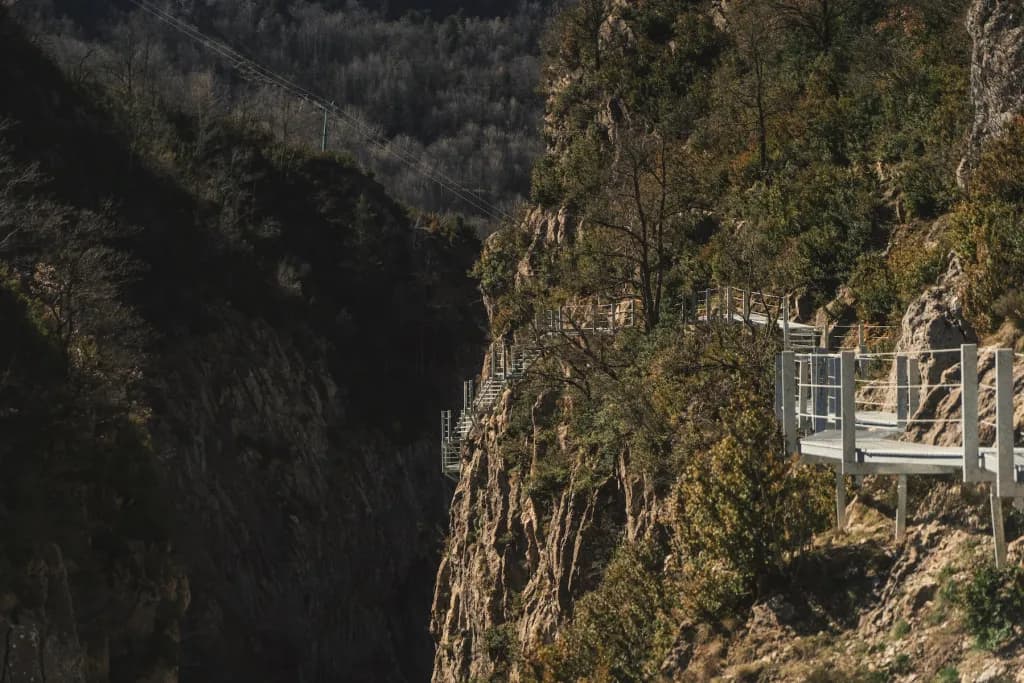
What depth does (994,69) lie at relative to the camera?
20000mm

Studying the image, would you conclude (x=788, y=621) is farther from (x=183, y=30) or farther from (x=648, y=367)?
(x=183, y=30)

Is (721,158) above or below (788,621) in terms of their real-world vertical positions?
above

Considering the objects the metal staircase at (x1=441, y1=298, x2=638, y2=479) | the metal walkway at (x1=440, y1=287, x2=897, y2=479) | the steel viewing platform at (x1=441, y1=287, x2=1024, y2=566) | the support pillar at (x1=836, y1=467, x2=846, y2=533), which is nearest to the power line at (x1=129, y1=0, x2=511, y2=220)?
the metal walkway at (x1=440, y1=287, x2=897, y2=479)

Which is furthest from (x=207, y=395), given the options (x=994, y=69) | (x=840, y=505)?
(x=840, y=505)

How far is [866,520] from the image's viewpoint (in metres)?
15.5

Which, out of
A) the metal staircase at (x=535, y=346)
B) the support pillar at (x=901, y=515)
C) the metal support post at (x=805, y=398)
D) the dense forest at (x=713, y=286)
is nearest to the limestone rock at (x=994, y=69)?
the dense forest at (x=713, y=286)

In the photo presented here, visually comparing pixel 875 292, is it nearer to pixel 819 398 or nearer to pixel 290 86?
pixel 819 398

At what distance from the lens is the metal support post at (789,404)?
48.2 feet

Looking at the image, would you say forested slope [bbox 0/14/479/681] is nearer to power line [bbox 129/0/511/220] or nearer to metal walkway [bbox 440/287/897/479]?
metal walkway [bbox 440/287/897/479]

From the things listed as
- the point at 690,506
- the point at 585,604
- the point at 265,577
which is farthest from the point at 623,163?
the point at 265,577

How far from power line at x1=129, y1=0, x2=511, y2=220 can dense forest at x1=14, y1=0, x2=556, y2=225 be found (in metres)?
0.31

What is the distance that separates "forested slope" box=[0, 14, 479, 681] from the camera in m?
32.0

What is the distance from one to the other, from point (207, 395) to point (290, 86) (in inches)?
2830

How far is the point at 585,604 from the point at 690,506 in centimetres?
491
